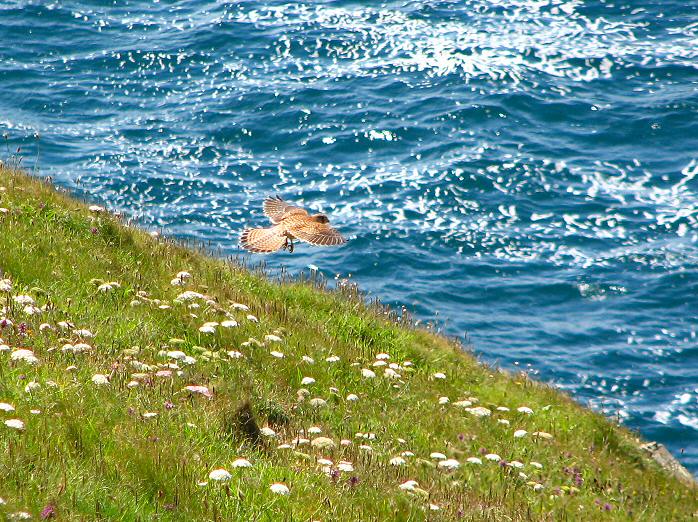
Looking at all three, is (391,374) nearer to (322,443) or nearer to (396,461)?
Answer: (396,461)

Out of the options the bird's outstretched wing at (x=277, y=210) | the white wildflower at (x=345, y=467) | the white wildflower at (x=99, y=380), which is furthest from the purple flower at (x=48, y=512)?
the bird's outstretched wing at (x=277, y=210)

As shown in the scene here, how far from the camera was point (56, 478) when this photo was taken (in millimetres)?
6422

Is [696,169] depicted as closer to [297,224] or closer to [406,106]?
[406,106]

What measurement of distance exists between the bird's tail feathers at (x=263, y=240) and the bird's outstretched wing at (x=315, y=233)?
231 mm

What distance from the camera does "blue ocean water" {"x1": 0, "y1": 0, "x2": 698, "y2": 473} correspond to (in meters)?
25.7

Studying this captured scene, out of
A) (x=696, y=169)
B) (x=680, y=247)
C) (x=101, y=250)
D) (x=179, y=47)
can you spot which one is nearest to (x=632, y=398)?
(x=680, y=247)

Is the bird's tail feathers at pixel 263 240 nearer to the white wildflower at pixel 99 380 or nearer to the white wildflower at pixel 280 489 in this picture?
the white wildflower at pixel 99 380

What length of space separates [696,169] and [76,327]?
82.4 feet

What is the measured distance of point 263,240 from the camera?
14.7 meters

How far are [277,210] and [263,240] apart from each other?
1331 mm

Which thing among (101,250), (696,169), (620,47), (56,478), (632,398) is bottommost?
(632,398)

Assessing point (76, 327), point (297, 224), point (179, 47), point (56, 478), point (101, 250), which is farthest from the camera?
point (179, 47)

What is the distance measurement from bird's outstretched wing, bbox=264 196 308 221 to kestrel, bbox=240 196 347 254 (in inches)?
1.8

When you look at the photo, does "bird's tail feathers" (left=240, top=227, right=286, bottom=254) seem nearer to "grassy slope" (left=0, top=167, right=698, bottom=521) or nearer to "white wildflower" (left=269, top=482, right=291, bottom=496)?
"grassy slope" (left=0, top=167, right=698, bottom=521)
